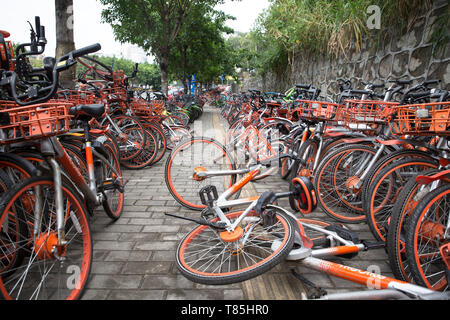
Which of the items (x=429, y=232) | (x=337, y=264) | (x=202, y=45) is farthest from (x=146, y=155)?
(x=202, y=45)

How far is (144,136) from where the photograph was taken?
5207 millimetres

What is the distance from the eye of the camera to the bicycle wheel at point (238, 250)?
1.91 meters

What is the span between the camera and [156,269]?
2.31 metres

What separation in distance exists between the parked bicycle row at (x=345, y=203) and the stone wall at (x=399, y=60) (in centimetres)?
110

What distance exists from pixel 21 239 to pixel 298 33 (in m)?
9.29

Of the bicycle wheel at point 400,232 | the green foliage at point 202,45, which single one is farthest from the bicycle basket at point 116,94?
the green foliage at point 202,45

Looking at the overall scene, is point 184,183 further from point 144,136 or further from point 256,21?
point 256,21

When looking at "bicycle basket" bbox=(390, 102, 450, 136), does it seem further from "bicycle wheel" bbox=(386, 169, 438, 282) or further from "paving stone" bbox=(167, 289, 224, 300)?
"paving stone" bbox=(167, 289, 224, 300)

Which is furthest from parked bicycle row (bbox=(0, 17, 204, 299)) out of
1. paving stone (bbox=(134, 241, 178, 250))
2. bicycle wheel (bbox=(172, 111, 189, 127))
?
bicycle wheel (bbox=(172, 111, 189, 127))

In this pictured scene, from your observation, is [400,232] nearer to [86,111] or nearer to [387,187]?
[387,187]

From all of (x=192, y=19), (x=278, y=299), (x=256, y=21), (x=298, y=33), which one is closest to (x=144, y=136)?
(x=278, y=299)

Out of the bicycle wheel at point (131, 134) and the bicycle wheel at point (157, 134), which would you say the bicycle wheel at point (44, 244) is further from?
the bicycle wheel at point (157, 134)

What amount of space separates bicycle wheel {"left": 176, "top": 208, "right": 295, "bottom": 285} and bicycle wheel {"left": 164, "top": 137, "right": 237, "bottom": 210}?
1035mm

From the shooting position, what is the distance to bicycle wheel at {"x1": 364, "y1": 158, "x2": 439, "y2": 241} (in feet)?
8.04
